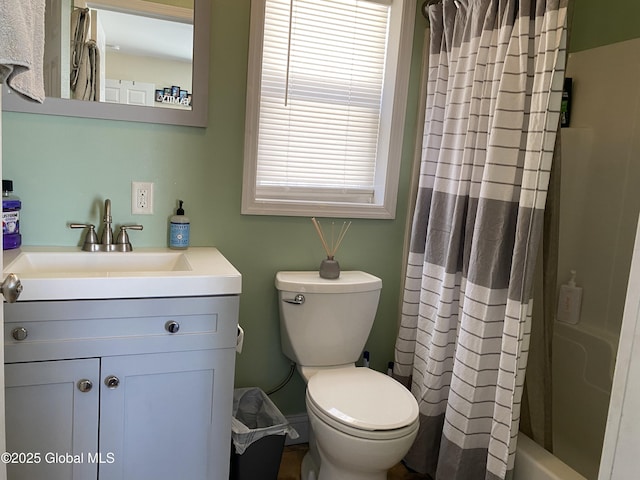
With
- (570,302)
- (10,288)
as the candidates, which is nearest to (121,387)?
(10,288)

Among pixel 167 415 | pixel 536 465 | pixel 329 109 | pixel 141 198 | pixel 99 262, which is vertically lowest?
pixel 536 465

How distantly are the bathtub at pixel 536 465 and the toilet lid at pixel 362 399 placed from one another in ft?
1.28

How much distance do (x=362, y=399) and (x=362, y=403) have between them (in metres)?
0.03

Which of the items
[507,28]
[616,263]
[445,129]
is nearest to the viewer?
[507,28]

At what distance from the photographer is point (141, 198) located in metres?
1.79

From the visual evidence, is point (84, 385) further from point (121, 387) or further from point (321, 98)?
point (321, 98)

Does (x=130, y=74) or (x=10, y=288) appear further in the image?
(x=130, y=74)

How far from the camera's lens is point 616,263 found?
6.44ft

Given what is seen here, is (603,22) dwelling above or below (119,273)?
above

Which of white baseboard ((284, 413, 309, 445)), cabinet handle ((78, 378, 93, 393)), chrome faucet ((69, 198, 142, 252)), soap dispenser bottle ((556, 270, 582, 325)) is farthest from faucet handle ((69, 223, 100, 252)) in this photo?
soap dispenser bottle ((556, 270, 582, 325))

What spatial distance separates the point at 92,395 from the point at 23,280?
1.26 feet

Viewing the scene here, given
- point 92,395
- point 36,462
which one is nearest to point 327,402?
point 92,395

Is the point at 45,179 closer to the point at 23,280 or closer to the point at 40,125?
the point at 40,125

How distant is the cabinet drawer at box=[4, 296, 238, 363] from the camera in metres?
1.29
